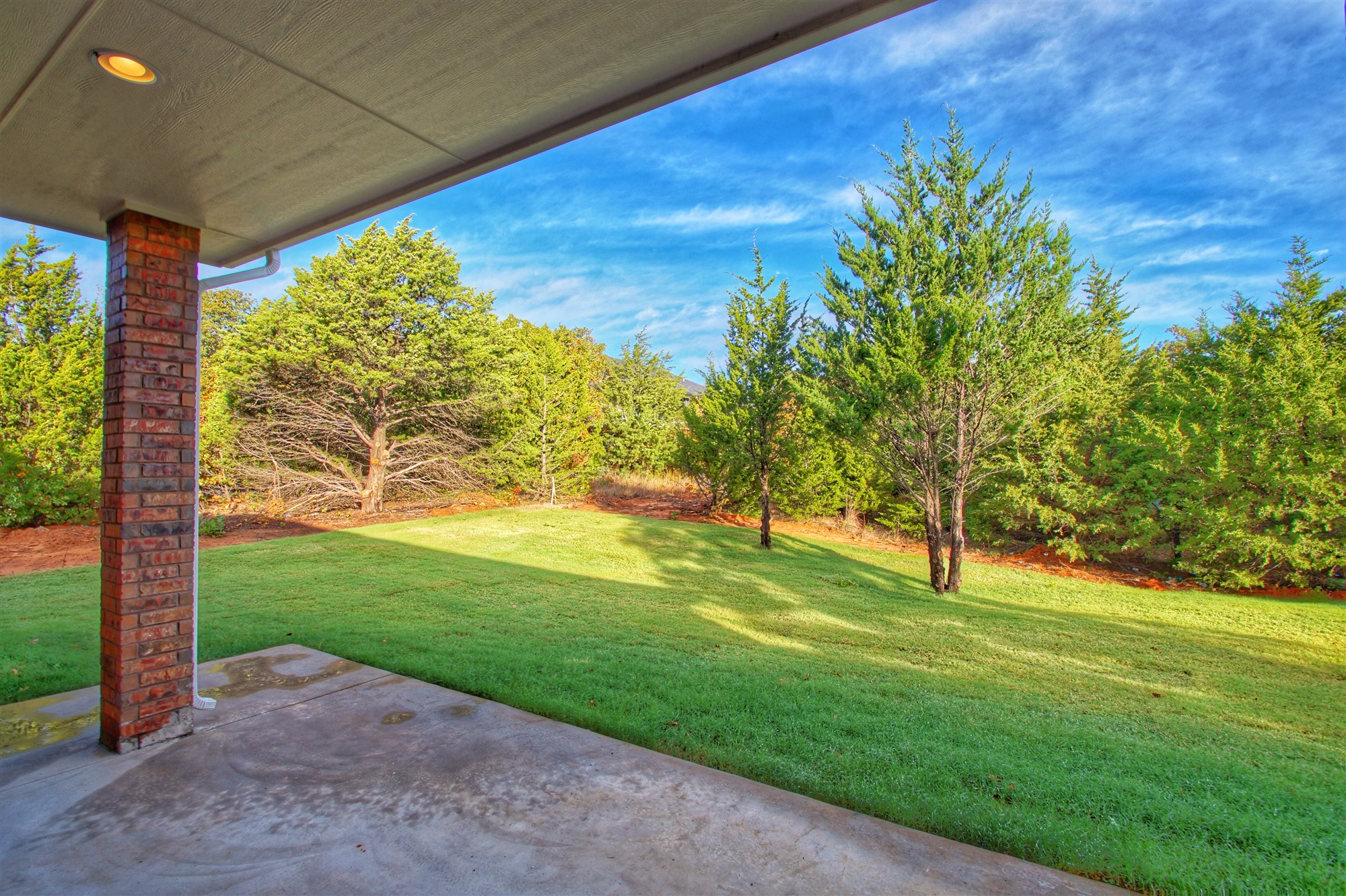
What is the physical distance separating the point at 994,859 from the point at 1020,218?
858 cm

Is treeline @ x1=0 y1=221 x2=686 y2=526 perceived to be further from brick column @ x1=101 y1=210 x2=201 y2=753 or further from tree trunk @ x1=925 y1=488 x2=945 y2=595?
brick column @ x1=101 y1=210 x2=201 y2=753

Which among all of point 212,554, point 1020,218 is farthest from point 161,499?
point 1020,218

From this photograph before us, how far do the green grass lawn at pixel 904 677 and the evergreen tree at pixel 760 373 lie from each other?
353cm

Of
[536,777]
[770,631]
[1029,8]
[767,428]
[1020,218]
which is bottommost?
[770,631]

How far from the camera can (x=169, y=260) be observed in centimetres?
287

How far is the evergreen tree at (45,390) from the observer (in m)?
10.5

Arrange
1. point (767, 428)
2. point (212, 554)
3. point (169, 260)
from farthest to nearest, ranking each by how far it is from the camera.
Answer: point (767, 428) < point (212, 554) < point (169, 260)

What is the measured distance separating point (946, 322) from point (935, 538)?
3122 millimetres

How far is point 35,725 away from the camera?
2.96 metres

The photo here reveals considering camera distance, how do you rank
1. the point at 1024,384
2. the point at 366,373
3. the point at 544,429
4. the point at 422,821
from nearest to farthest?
the point at 422,821 < the point at 1024,384 < the point at 366,373 < the point at 544,429

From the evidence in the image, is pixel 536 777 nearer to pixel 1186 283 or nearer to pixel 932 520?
pixel 932 520

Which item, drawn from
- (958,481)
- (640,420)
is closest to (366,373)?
(640,420)

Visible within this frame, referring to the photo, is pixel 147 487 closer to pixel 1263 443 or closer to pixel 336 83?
pixel 336 83


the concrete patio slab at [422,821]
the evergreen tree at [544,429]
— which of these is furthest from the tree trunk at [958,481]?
the evergreen tree at [544,429]
